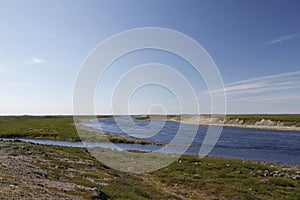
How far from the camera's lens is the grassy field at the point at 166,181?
21.3 metres

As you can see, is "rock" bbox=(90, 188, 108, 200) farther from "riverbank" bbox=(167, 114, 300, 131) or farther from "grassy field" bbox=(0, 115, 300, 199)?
"riverbank" bbox=(167, 114, 300, 131)

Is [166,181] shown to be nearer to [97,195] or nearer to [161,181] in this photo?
[161,181]

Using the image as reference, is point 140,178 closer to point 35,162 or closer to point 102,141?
Result: point 35,162

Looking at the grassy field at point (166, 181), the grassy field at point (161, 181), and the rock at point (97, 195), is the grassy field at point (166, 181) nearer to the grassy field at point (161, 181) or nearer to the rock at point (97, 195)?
the grassy field at point (161, 181)

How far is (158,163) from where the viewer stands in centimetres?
4350

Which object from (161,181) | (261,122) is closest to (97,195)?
(161,181)

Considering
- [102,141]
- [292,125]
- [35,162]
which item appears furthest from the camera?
[292,125]

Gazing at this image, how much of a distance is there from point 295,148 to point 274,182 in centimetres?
4125

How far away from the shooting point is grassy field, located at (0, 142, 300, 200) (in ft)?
69.8

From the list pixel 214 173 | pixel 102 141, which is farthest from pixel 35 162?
pixel 102 141

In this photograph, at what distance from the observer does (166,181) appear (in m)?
31.7

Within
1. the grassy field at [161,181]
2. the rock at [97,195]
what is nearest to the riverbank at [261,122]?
the grassy field at [161,181]

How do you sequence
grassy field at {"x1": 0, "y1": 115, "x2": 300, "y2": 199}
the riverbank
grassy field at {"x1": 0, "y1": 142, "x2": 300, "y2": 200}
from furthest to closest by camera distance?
the riverbank, grassy field at {"x1": 0, "y1": 142, "x2": 300, "y2": 200}, grassy field at {"x1": 0, "y1": 115, "x2": 300, "y2": 199}

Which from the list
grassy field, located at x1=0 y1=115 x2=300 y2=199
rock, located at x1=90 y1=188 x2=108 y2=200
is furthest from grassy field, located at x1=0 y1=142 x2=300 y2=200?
rock, located at x1=90 y1=188 x2=108 y2=200
